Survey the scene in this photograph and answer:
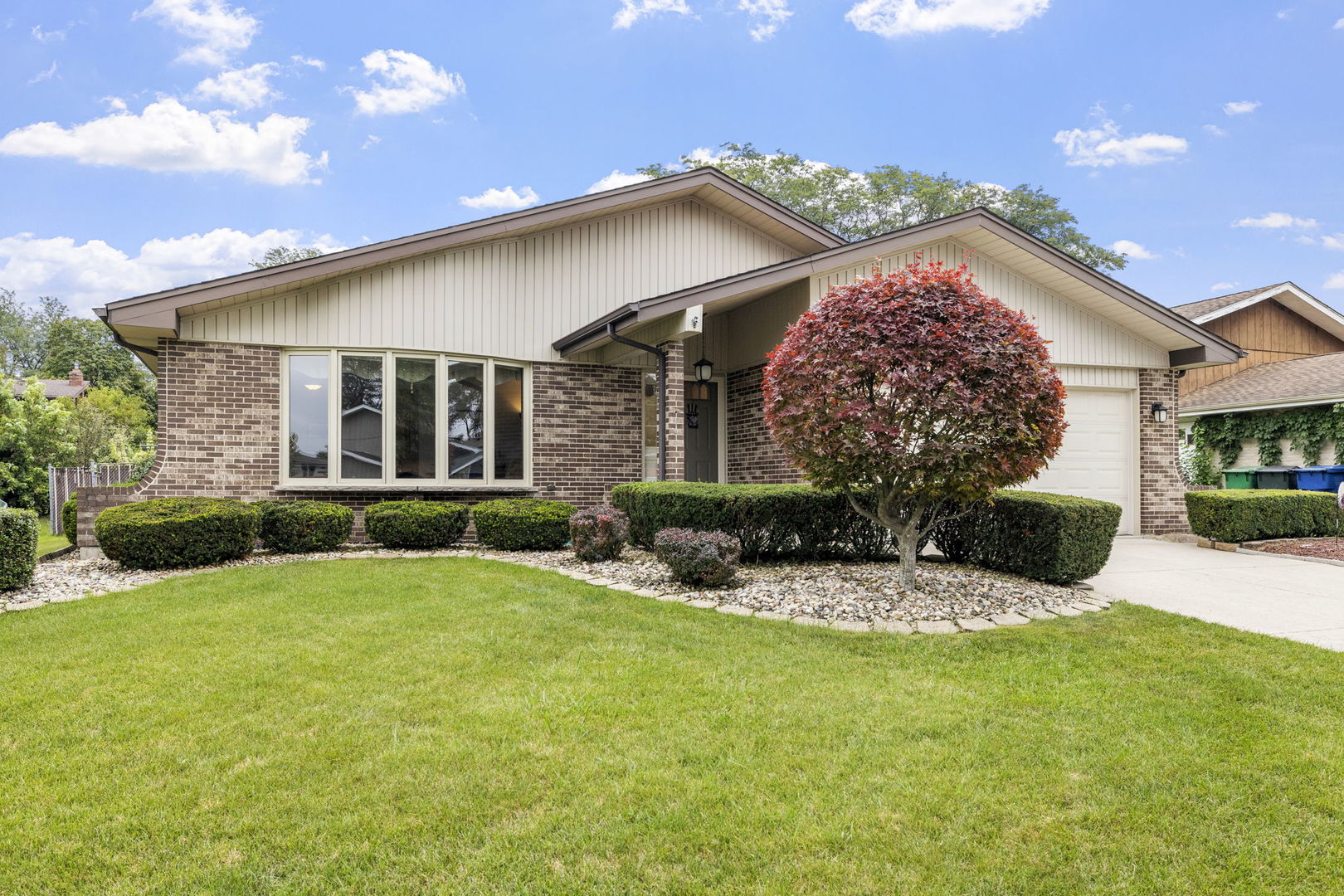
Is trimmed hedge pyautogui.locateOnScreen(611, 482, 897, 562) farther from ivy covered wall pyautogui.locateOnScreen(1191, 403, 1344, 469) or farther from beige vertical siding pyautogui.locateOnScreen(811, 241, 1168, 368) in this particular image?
ivy covered wall pyautogui.locateOnScreen(1191, 403, 1344, 469)

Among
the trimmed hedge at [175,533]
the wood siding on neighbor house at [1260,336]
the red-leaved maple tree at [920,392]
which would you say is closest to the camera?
the red-leaved maple tree at [920,392]

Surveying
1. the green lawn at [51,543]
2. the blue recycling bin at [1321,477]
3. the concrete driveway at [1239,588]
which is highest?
the blue recycling bin at [1321,477]

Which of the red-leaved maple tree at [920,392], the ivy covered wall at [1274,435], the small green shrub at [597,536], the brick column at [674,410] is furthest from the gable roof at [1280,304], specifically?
the small green shrub at [597,536]

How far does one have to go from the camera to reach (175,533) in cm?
754

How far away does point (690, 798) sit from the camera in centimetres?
271

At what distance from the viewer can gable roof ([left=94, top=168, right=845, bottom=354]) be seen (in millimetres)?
8516

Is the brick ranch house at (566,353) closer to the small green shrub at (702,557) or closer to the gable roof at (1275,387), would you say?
the small green shrub at (702,557)

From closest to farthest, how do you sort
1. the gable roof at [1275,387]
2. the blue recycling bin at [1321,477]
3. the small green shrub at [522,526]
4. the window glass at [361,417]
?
1. the small green shrub at [522,526]
2. the window glass at [361,417]
3. the blue recycling bin at [1321,477]
4. the gable roof at [1275,387]

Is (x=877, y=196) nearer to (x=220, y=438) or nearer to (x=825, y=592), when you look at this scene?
(x=220, y=438)

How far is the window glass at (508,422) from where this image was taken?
10.5 m

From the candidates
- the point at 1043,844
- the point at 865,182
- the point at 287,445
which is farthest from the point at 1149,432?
the point at 865,182

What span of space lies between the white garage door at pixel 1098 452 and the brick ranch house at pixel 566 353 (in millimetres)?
35

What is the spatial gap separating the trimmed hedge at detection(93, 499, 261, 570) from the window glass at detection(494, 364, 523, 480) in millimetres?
3203

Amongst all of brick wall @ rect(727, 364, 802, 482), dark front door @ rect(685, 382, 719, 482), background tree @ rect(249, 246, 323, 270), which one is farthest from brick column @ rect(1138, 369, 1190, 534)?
background tree @ rect(249, 246, 323, 270)
